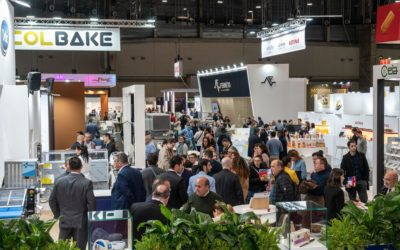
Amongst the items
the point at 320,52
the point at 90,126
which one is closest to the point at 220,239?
the point at 90,126

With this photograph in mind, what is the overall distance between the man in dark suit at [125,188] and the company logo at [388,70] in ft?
10.1

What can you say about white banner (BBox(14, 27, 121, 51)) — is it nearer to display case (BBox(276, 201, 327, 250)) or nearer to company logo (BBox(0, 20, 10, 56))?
company logo (BBox(0, 20, 10, 56))

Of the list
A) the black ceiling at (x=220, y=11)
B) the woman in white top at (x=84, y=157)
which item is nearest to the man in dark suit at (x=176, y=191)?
the woman in white top at (x=84, y=157)

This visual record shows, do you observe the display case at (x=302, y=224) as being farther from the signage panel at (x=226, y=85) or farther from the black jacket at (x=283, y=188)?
the signage panel at (x=226, y=85)

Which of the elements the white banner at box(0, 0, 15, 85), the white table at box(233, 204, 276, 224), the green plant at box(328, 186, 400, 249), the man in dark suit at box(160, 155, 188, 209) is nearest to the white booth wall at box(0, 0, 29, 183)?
the white banner at box(0, 0, 15, 85)

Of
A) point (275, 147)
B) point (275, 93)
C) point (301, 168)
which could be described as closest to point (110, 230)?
point (301, 168)

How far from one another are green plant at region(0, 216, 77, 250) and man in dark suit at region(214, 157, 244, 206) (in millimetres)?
3692

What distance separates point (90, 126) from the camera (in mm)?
15789

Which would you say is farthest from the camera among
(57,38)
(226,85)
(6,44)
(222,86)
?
(222,86)

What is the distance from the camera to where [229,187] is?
6.32 m

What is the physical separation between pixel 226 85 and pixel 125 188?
16425mm

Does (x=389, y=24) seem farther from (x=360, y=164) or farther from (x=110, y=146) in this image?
(x=110, y=146)

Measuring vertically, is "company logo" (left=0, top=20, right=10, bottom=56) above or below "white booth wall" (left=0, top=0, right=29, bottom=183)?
above

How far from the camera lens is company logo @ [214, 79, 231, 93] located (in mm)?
21952
